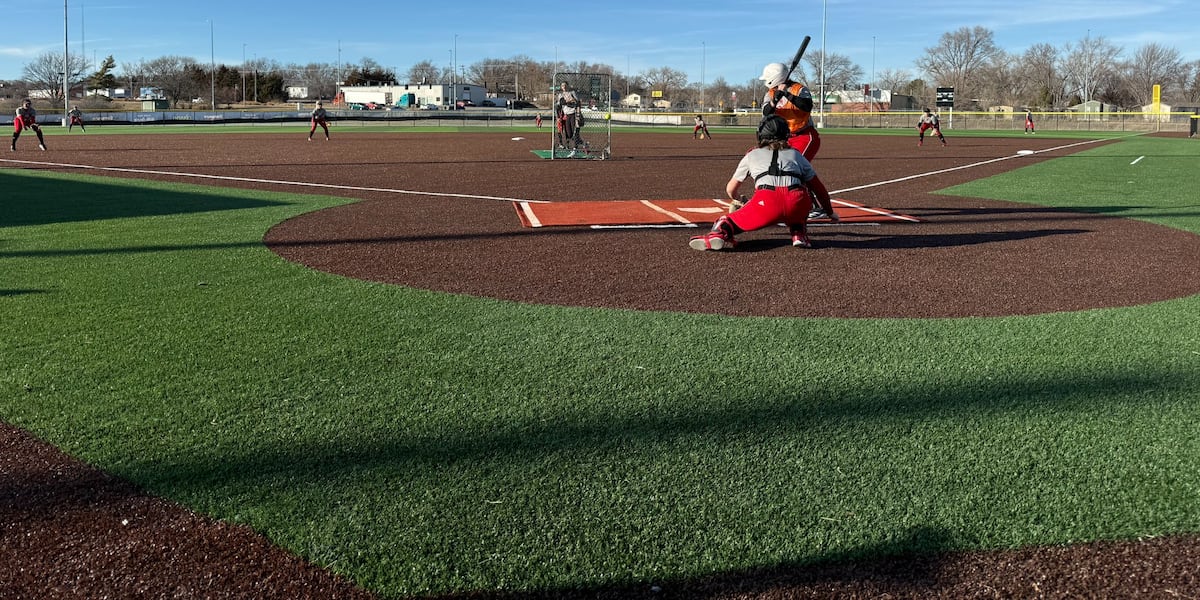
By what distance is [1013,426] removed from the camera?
4141 millimetres

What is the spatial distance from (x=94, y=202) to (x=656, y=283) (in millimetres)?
10348

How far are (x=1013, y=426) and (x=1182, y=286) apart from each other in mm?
4420

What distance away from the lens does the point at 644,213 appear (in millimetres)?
12547

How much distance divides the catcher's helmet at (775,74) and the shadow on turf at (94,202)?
7.34 metres

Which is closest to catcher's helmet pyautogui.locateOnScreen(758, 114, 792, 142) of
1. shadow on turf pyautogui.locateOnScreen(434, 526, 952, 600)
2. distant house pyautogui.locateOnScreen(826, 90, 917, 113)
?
shadow on turf pyautogui.locateOnScreen(434, 526, 952, 600)

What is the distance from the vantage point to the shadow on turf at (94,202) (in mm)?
12227

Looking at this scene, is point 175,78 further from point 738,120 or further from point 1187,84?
point 1187,84

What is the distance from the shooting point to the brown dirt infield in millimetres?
2928

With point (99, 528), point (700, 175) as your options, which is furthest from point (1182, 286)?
point (700, 175)

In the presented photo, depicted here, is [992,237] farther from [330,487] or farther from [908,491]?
[330,487]

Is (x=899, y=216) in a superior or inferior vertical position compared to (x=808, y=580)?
superior

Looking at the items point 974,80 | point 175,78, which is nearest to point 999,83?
point 974,80

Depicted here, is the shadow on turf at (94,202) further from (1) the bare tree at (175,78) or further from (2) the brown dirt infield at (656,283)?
(1) the bare tree at (175,78)

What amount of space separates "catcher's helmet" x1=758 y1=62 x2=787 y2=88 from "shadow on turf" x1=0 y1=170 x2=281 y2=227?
24.1 feet
